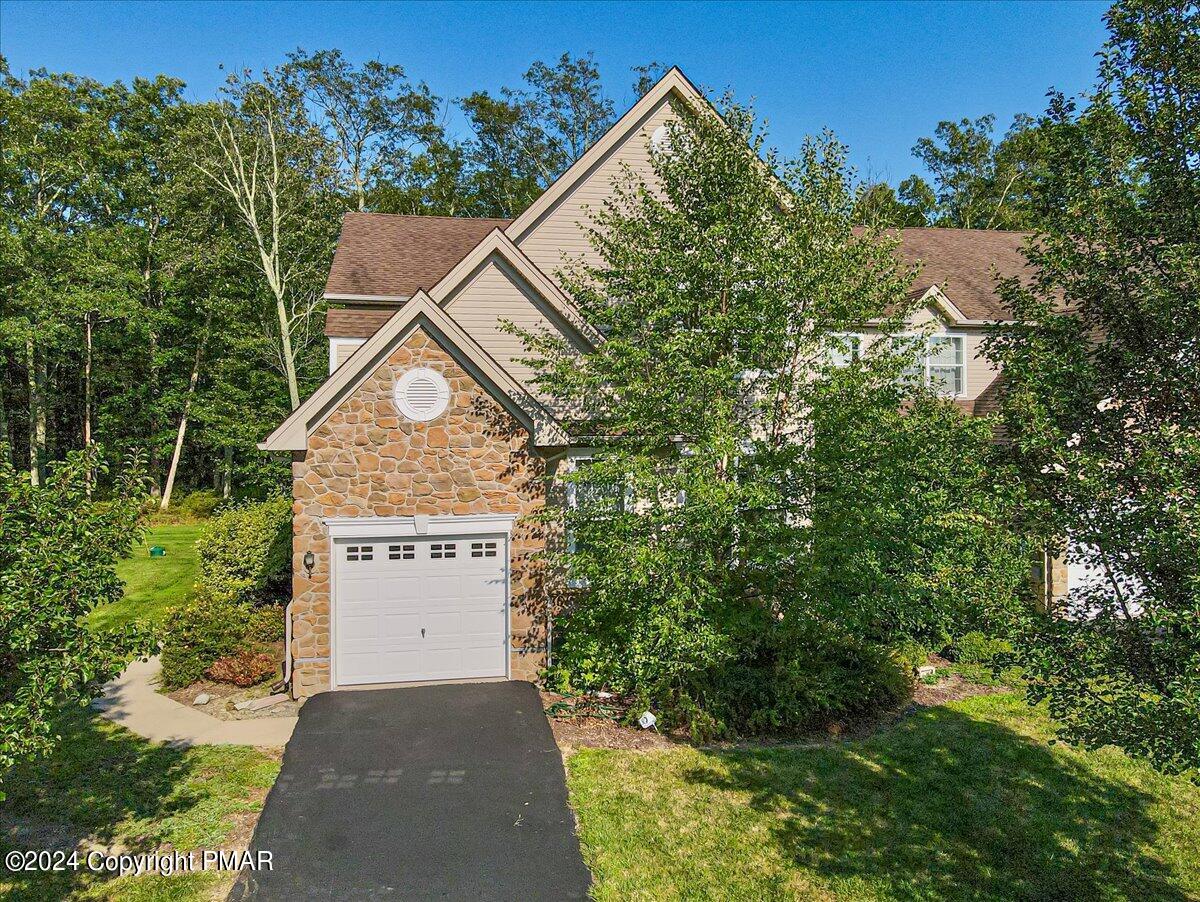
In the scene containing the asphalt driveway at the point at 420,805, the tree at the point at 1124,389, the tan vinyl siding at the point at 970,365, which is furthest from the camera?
the tan vinyl siding at the point at 970,365

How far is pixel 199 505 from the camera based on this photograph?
29.8m

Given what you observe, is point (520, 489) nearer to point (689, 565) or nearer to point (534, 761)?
point (689, 565)

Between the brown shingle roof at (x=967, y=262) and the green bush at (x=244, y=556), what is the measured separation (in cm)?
1638

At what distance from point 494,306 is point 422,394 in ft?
12.4

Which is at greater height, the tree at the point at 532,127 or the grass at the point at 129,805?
the tree at the point at 532,127

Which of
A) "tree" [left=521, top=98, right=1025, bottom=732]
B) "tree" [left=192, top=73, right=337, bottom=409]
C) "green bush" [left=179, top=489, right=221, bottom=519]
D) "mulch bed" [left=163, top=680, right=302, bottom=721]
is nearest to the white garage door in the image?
"mulch bed" [left=163, top=680, right=302, bottom=721]

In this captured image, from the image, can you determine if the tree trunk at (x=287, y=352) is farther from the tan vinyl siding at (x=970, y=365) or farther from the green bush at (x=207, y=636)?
the tan vinyl siding at (x=970, y=365)

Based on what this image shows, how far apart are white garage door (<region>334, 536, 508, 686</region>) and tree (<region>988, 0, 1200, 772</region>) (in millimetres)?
8107

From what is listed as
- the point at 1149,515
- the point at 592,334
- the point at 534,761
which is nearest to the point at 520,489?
the point at 592,334

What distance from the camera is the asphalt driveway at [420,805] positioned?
22.9 ft

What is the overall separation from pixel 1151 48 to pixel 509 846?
9.39 m

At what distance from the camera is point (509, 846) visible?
24.9 ft

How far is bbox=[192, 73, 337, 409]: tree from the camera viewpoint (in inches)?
997

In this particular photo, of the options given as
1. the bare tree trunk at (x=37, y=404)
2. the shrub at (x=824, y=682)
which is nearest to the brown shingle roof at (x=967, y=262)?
the shrub at (x=824, y=682)
